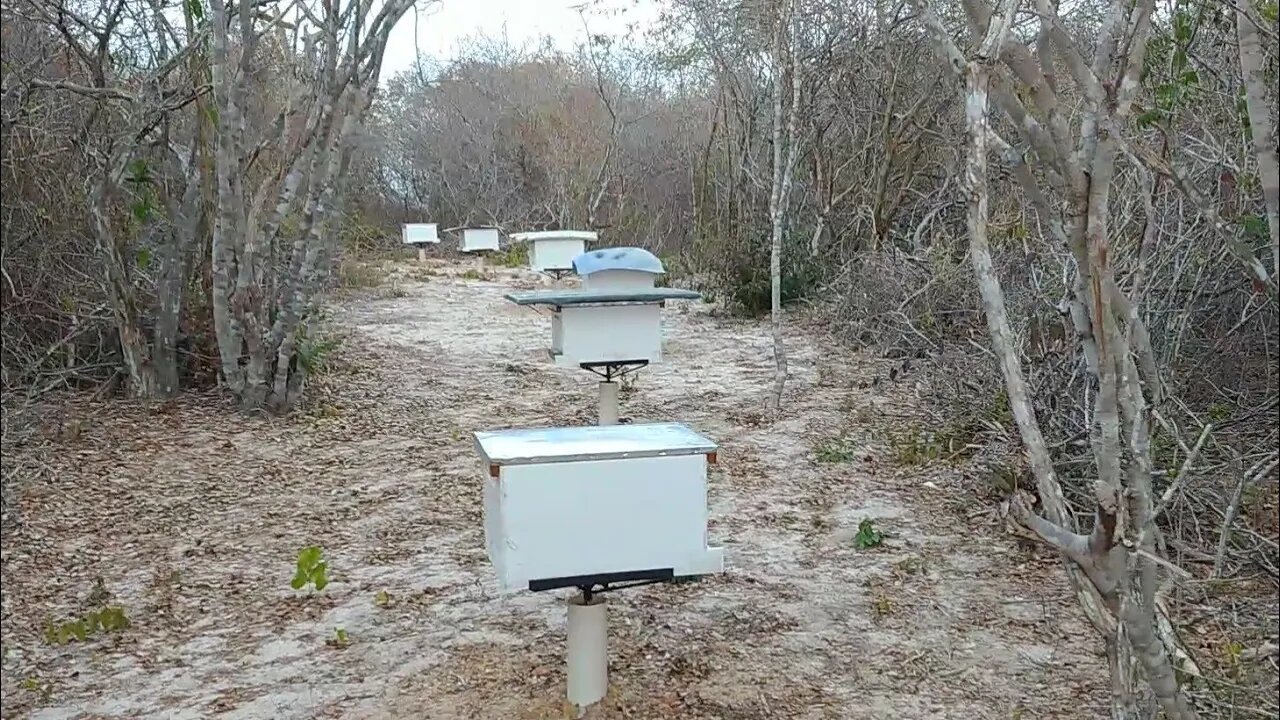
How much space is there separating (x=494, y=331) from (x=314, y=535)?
21.7 ft

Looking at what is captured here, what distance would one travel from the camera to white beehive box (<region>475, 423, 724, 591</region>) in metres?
2.78

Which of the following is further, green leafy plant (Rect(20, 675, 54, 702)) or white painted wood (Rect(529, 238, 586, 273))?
white painted wood (Rect(529, 238, 586, 273))

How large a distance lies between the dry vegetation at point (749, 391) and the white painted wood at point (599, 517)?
2.17 ft

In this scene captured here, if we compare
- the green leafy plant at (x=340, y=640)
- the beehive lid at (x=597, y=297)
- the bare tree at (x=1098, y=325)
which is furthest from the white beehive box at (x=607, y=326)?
the bare tree at (x=1098, y=325)

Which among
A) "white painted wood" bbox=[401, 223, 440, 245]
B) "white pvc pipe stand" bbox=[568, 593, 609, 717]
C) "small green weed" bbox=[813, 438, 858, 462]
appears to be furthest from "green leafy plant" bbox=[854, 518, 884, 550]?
"white painted wood" bbox=[401, 223, 440, 245]

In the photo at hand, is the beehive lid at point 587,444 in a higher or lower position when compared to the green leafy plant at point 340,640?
higher

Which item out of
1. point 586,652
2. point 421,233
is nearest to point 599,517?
point 586,652

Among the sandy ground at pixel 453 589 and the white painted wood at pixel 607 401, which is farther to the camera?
the white painted wood at pixel 607 401

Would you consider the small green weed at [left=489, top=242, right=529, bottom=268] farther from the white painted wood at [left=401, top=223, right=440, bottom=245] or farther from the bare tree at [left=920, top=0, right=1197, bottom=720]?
the bare tree at [left=920, top=0, right=1197, bottom=720]

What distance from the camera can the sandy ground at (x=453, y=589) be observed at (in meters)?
3.43

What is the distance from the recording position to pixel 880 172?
11.3 m

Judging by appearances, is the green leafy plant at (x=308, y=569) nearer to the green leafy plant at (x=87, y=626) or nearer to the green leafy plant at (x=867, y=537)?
the green leafy plant at (x=87, y=626)

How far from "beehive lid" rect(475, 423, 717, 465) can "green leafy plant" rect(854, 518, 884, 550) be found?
6.28ft

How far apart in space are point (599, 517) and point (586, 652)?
1.93ft
